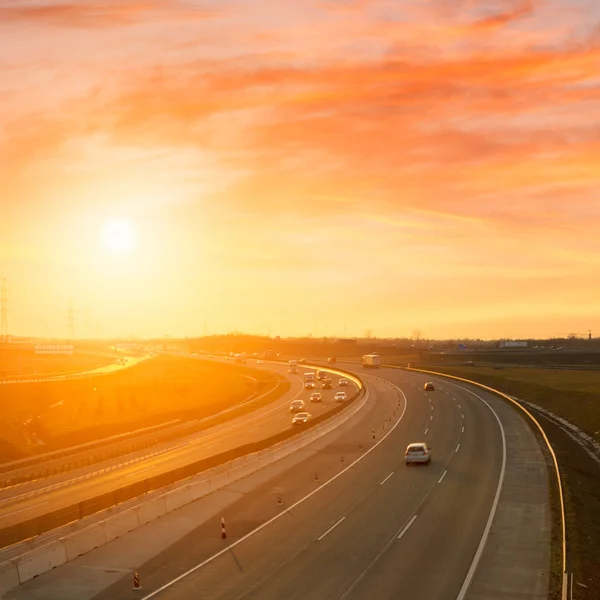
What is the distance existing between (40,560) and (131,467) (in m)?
39.3

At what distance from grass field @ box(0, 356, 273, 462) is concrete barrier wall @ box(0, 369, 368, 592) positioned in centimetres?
4724

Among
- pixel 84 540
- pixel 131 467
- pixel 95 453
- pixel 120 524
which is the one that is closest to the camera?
pixel 84 540

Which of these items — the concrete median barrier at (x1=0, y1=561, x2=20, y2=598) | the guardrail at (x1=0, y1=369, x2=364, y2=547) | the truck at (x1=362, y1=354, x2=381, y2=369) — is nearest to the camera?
the concrete median barrier at (x1=0, y1=561, x2=20, y2=598)

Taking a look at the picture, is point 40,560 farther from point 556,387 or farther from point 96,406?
point 96,406

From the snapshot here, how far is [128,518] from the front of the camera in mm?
38375

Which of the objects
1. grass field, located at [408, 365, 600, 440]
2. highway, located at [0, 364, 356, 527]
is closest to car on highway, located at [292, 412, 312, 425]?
highway, located at [0, 364, 356, 527]

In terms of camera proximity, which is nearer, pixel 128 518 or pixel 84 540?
pixel 84 540

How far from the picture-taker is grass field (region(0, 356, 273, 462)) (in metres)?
110

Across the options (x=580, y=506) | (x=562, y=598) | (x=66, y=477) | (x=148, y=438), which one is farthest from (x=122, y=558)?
(x=148, y=438)

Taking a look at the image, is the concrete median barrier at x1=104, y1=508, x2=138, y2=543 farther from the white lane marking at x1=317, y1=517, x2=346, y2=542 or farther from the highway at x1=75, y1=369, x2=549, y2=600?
the white lane marking at x1=317, y1=517, x2=346, y2=542

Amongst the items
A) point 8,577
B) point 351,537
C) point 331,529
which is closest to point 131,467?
point 331,529

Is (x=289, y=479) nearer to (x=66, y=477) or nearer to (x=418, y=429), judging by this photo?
(x=66, y=477)

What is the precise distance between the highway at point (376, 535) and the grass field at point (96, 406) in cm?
5387

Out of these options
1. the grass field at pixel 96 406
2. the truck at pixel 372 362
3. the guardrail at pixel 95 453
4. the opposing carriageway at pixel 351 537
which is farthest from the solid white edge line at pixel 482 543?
the truck at pixel 372 362
